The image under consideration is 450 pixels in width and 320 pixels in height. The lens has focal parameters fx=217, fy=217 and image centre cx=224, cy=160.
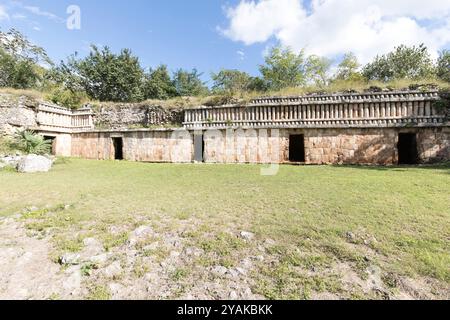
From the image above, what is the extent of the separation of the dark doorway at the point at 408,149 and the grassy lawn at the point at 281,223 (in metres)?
4.53

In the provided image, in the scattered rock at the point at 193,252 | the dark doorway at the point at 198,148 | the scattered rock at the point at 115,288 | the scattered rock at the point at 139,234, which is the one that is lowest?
the scattered rock at the point at 115,288

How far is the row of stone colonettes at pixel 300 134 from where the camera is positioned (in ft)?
33.3

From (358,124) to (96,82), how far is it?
2940 centimetres

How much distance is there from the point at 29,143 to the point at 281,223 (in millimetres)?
13966

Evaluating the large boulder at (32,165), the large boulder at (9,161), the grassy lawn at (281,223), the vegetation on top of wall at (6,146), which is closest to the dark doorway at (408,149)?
the grassy lawn at (281,223)

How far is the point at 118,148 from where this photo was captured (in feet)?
49.3

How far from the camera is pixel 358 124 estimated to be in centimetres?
1056

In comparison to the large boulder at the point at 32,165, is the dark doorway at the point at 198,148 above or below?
above

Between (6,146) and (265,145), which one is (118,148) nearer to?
(6,146)

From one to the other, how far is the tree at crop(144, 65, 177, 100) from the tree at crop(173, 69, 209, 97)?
1898 mm

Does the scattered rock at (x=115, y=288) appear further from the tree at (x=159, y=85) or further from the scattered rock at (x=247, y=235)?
the tree at (x=159, y=85)

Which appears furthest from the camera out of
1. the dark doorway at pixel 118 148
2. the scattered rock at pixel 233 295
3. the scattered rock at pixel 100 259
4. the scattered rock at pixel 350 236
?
the dark doorway at pixel 118 148

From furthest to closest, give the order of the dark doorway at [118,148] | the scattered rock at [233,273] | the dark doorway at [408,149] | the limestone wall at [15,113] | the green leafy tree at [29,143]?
1. the dark doorway at [118,148]
2. the limestone wall at [15,113]
3. the green leafy tree at [29,143]
4. the dark doorway at [408,149]
5. the scattered rock at [233,273]

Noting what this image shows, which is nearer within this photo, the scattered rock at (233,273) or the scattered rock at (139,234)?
the scattered rock at (233,273)
